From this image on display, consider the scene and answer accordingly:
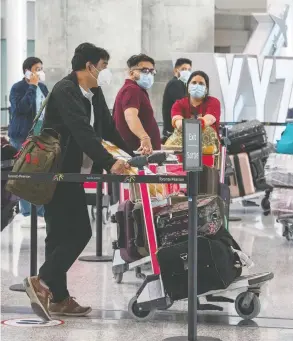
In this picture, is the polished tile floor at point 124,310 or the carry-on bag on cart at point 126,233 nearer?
the polished tile floor at point 124,310

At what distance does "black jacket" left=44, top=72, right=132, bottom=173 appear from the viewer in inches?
244

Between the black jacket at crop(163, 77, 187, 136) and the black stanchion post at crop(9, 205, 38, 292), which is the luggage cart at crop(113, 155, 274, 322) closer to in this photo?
the black stanchion post at crop(9, 205, 38, 292)

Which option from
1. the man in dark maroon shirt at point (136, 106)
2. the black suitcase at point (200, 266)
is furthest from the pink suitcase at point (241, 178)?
the black suitcase at point (200, 266)

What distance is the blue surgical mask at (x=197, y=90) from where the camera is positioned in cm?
940

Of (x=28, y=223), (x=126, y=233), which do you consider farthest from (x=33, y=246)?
(x=28, y=223)

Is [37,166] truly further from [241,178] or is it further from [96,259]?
[241,178]

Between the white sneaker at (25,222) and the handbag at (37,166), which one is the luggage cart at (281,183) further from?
the handbag at (37,166)

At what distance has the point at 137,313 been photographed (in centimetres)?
647

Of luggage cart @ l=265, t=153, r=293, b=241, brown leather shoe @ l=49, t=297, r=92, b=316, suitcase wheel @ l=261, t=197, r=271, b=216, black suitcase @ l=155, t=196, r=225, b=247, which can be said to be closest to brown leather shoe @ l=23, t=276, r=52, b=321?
brown leather shoe @ l=49, t=297, r=92, b=316

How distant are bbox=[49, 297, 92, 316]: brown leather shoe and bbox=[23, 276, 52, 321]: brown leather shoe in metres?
0.22

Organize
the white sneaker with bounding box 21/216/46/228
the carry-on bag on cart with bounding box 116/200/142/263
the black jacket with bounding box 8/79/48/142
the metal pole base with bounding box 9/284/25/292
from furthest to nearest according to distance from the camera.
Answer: the white sneaker with bounding box 21/216/46/228, the black jacket with bounding box 8/79/48/142, the metal pole base with bounding box 9/284/25/292, the carry-on bag on cart with bounding box 116/200/142/263

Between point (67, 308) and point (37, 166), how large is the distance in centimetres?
94

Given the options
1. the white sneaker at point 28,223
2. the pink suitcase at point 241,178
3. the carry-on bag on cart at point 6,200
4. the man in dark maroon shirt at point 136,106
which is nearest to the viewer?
the man in dark maroon shirt at point 136,106

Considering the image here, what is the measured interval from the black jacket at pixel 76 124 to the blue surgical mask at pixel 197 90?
267 cm
